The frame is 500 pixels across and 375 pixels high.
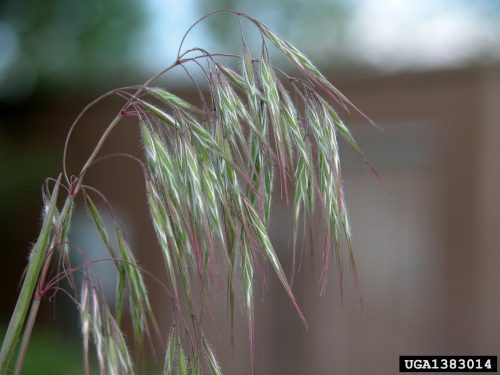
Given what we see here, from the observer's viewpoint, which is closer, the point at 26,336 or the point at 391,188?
the point at 26,336

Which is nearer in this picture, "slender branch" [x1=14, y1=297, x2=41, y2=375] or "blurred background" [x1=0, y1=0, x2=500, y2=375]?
"slender branch" [x1=14, y1=297, x2=41, y2=375]

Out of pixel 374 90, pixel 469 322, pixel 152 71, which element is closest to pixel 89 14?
pixel 152 71

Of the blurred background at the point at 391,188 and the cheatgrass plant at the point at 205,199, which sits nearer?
the cheatgrass plant at the point at 205,199

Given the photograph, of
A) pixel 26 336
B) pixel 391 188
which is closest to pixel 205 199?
pixel 26 336

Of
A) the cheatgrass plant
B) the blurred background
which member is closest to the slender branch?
the cheatgrass plant

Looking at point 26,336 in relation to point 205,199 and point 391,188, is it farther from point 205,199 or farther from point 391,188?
point 391,188

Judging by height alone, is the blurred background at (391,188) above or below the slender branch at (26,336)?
above

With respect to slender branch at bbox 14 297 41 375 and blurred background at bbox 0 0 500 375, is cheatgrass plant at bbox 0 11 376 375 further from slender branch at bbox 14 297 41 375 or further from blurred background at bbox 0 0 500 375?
blurred background at bbox 0 0 500 375

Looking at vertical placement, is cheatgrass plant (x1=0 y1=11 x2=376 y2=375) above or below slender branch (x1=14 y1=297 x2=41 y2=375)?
above

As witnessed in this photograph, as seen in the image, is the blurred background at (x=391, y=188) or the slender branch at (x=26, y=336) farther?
the blurred background at (x=391, y=188)

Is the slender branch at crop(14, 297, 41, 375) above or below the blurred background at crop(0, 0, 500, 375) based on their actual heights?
below

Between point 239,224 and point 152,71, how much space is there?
183 cm

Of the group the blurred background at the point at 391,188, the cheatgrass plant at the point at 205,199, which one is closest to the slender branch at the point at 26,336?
the cheatgrass plant at the point at 205,199

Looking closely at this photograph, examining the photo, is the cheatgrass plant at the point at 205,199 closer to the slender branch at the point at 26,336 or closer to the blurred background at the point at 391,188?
the slender branch at the point at 26,336
